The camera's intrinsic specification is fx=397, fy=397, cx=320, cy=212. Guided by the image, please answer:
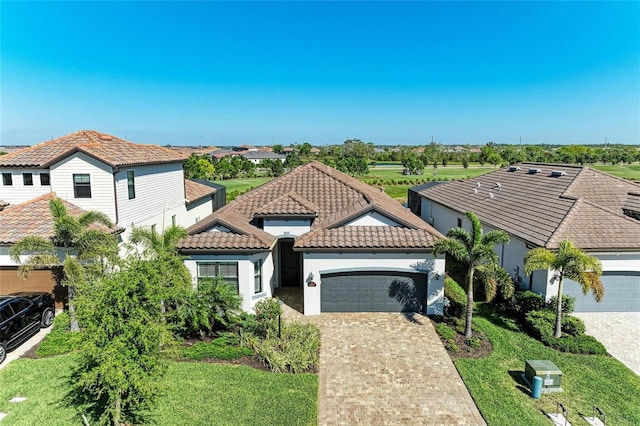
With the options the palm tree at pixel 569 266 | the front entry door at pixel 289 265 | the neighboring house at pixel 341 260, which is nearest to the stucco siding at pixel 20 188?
the neighboring house at pixel 341 260

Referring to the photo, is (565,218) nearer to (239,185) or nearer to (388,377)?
(388,377)

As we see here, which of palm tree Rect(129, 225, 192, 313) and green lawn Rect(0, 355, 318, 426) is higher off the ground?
palm tree Rect(129, 225, 192, 313)

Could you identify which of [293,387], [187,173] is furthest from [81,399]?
[187,173]

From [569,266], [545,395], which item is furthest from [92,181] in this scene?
[569,266]

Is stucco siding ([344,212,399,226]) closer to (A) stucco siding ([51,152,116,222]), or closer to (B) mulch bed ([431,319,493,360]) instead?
(B) mulch bed ([431,319,493,360])

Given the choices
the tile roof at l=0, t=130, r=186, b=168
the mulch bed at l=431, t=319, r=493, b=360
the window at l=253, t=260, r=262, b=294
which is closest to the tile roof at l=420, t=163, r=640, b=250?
the mulch bed at l=431, t=319, r=493, b=360
